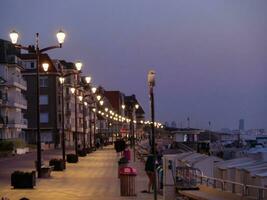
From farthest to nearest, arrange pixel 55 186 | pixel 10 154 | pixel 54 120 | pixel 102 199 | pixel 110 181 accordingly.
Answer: pixel 54 120
pixel 10 154
pixel 110 181
pixel 55 186
pixel 102 199

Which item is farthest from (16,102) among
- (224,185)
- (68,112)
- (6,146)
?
(224,185)

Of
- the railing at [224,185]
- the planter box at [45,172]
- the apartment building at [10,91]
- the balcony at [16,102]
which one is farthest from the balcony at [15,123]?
the railing at [224,185]

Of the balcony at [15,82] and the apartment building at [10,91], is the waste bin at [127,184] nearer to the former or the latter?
the apartment building at [10,91]

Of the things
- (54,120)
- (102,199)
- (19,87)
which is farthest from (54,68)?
(102,199)

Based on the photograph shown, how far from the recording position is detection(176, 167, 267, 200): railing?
15068mm

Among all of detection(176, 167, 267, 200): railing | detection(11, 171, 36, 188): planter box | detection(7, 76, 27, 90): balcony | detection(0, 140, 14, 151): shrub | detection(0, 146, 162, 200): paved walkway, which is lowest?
detection(0, 146, 162, 200): paved walkway

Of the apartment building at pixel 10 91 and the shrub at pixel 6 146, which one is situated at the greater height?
the apartment building at pixel 10 91

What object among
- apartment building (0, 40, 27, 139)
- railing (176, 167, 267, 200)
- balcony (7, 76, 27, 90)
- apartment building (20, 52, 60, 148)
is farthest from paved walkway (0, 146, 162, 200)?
apartment building (20, 52, 60, 148)

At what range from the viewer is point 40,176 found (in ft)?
115

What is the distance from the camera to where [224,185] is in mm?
17969

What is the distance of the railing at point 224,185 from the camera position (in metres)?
15.1

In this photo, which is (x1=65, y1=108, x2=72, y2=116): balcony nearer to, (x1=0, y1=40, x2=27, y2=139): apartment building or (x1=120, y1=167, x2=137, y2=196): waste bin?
(x1=0, y1=40, x2=27, y2=139): apartment building

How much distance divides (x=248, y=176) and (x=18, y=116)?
269 ft

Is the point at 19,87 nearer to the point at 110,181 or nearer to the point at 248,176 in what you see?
the point at 110,181
